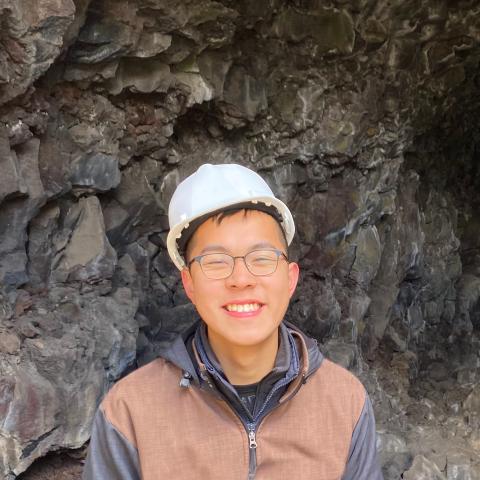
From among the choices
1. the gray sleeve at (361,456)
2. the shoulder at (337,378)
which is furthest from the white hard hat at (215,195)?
the gray sleeve at (361,456)

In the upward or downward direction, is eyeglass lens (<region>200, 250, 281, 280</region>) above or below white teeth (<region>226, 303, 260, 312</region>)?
above

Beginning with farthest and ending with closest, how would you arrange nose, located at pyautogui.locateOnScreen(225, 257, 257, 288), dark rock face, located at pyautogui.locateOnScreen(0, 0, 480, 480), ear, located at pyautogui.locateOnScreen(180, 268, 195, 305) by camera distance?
1. dark rock face, located at pyautogui.locateOnScreen(0, 0, 480, 480)
2. ear, located at pyautogui.locateOnScreen(180, 268, 195, 305)
3. nose, located at pyautogui.locateOnScreen(225, 257, 257, 288)

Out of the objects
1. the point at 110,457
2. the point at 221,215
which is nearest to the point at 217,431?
the point at 110,457

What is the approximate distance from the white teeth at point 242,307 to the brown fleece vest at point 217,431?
232 millimetres

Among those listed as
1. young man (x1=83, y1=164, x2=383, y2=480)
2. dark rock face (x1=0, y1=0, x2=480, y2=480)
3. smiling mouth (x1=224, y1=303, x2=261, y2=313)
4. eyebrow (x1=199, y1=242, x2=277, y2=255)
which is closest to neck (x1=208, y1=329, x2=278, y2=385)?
young man (x1=83, y1=164, x2=383, y2=480)

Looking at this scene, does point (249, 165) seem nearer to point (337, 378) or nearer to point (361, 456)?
point (337, 378)

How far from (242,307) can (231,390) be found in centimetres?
19

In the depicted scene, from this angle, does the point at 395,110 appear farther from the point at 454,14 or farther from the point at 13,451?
the point at 13,451

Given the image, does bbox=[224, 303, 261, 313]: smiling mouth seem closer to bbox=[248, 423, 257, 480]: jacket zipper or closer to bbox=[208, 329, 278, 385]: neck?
bbox=[208, 329, 278, 385]: neck

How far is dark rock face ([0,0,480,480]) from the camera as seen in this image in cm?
235

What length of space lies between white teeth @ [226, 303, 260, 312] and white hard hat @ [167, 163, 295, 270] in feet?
0.69

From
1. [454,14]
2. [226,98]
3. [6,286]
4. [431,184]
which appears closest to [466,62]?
[454,14]

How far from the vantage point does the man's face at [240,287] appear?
4.43 ft

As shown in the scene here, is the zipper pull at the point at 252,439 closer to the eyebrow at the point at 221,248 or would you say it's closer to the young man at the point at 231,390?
the young man at the point at 231,390
